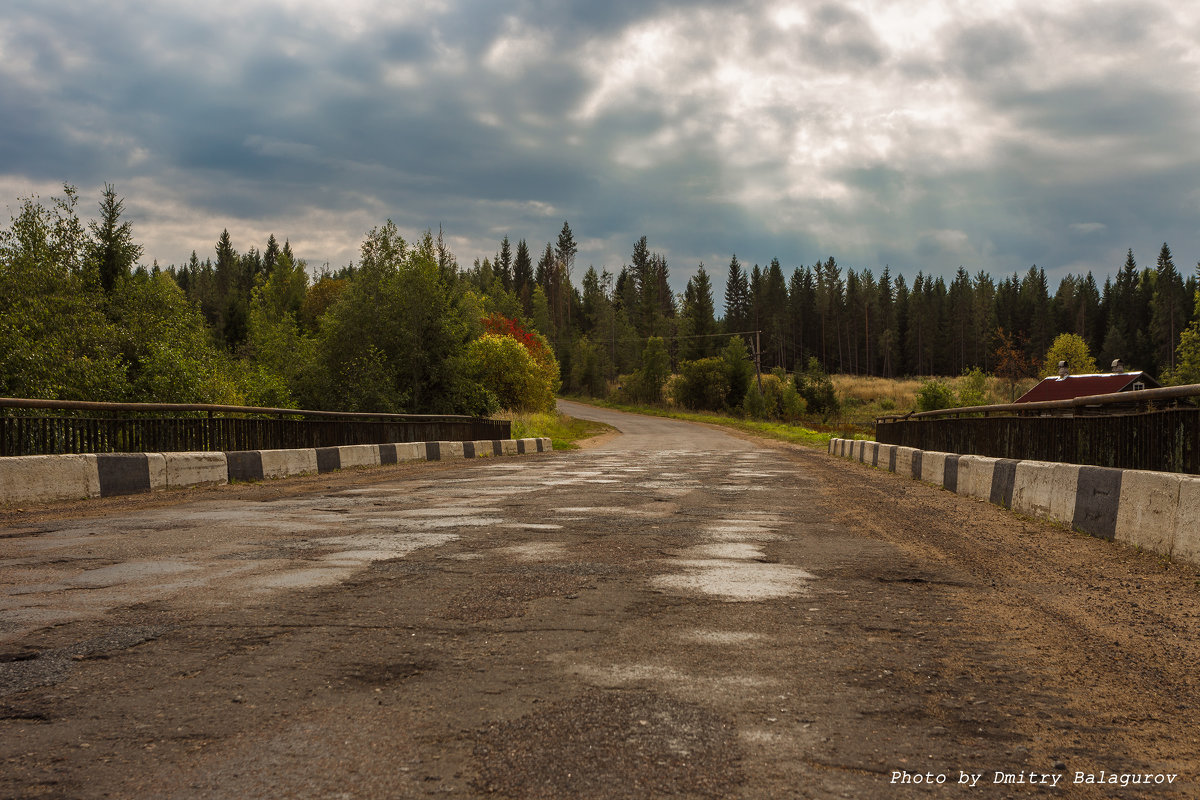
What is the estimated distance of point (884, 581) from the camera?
4367 mm

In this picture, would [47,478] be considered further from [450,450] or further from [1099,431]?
[450,450]

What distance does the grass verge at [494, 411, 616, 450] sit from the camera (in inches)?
1223

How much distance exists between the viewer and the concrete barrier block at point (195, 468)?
959 centimetres

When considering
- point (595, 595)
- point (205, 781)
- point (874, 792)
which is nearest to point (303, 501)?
point (595, 595)

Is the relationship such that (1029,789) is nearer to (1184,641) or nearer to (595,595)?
(1184,641)

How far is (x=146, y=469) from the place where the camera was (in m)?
9.18

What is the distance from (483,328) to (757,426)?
19857 mm

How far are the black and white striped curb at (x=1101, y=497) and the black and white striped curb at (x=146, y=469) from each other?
9626mm

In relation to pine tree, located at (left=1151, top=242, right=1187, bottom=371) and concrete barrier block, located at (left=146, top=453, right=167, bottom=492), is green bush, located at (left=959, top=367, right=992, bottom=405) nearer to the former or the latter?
pine tree, located at (left=1151, top=242, right=1187, bottom=371)

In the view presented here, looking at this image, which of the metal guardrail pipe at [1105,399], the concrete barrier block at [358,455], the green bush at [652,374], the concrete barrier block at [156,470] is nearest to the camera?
the metal guardrail pipe at [1105,399]

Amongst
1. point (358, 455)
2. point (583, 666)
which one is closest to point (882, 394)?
point (358, 455)

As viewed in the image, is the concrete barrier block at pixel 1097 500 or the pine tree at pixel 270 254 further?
the pine tree at pixel 270 254

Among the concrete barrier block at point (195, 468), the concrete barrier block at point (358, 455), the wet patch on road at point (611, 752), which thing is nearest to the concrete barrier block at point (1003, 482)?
the wet patch on road at point (611, 752)

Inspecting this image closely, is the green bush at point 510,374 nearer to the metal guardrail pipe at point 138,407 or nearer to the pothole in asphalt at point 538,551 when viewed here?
the metal guardrail pipe at point 138,407
